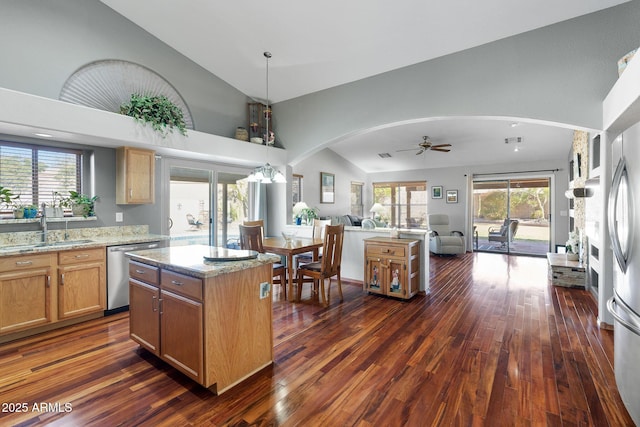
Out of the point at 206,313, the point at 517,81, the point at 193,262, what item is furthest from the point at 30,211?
the point at 517,81

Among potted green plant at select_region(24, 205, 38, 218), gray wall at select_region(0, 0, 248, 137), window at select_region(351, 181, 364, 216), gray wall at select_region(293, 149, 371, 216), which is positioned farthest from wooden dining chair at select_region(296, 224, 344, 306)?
window at select_region(351, 181, 364, 216)

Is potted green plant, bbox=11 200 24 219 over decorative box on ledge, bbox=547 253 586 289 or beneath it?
over

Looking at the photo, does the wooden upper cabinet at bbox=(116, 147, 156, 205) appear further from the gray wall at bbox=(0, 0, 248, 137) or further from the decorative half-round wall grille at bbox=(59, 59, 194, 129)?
the gray wall at bbox=(0, 0, 248, 137)

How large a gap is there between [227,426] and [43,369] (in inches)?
69.3

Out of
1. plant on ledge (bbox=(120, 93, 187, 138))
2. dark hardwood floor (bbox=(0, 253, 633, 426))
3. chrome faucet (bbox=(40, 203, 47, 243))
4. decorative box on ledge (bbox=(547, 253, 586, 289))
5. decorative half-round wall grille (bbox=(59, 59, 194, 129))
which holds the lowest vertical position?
dark hardwood floor (bbox=(0, 253, 633, 426))

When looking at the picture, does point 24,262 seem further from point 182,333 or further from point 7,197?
point 182,333

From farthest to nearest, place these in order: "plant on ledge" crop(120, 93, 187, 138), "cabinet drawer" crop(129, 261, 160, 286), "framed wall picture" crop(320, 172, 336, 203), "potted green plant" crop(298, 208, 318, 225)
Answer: "framed wall picture" crop(320, 172, 336, 203) < "potted green plant" crop(298, 208, 318, 225) < "plant on ledge" crop(120, 93, 187, 138) < "cabinet drawer" crop(129, 261, 160, 286)

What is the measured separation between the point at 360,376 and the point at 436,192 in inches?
303

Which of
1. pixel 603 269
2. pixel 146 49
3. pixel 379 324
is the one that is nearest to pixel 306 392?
pixel 379 324

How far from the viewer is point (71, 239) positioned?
3580 mm

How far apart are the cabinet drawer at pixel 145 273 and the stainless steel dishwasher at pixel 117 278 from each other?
3.84 ft

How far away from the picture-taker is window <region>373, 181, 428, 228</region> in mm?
9422

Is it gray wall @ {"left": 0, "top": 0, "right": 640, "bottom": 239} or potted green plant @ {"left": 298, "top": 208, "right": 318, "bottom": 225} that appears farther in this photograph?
potted green plant @ {"left": 298, "top": 208, "right": 318, "bottom": 225}

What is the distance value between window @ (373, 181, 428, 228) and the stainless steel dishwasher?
762 cm
